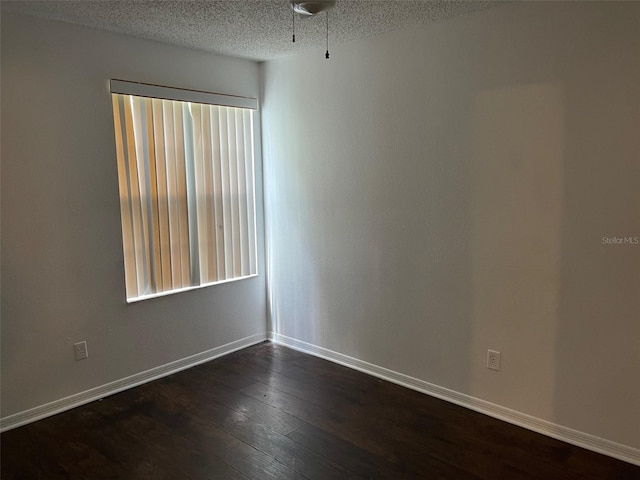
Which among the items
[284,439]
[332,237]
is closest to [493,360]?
[284,439]

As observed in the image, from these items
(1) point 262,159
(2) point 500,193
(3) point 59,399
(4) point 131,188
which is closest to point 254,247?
(1) point 262,159

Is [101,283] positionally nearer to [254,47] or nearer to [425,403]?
[254,47]

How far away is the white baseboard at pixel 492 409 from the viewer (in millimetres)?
2307

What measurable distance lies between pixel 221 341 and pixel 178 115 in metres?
1.79

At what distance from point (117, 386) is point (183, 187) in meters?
1.45

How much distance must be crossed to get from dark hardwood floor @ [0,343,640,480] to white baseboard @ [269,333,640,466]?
49mm

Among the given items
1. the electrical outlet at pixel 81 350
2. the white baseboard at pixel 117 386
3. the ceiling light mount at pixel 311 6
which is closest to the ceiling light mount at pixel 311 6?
the ceiling light mount at pixel 311 6

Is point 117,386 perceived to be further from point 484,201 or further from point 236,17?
point 484,201

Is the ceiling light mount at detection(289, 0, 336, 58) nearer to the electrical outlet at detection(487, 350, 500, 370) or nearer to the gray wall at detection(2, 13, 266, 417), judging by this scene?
the gray wall at detection(2, 13, 266, 417)

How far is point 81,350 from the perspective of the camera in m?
2.91

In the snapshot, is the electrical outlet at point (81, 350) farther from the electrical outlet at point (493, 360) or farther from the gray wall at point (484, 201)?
the electrical outlet at point (493, 360)

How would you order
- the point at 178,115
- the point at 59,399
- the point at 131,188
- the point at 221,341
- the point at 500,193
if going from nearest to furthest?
1. the point at 500,193
2. the point at 59,399
3. the point at 131,188
4. the point at 178,115
5. the point at 221,341

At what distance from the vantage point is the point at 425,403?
2867 mm

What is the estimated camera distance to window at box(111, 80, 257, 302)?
10.0ft
